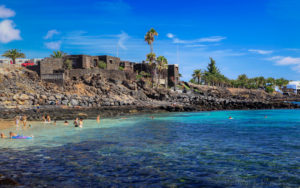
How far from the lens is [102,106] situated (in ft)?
161

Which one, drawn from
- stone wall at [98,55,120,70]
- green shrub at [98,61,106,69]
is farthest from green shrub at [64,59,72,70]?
stone wall at [98,55,120,70]

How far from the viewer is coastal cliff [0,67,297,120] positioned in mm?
41188

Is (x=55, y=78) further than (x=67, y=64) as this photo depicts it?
No

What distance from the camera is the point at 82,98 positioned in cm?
5016

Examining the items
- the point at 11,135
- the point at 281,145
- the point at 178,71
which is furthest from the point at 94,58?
the point at 281,145

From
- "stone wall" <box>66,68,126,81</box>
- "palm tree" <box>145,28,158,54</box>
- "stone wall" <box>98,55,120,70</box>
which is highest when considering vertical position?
"palm tree" <box>145,28,158,54</box>

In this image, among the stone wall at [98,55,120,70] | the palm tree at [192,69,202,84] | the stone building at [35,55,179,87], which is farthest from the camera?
the palm tree at [192,69,202,84]

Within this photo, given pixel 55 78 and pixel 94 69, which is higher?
pixel 94 69

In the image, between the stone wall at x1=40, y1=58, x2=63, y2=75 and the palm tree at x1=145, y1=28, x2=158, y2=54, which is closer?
the stone wall at x1=40, y1=58, x2=63, y2=75

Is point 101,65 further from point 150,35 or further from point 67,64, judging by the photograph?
point 150,35

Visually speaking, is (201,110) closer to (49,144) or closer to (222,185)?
(49,144)

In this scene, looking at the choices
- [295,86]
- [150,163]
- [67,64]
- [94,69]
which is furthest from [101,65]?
[295,86]

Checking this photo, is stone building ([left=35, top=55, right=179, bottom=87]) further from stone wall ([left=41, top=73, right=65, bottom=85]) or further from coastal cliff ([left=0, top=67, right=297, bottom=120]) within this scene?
coastal cliff ([left=0, top=67, right=297, bottom=120])

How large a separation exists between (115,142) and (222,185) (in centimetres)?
996
